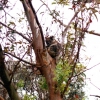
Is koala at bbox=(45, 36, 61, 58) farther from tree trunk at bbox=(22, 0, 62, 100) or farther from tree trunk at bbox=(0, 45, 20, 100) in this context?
tree trunk at bbox=(0, 45, 20, 100)

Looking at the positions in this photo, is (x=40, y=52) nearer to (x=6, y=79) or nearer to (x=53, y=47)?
(x=53, y=47)

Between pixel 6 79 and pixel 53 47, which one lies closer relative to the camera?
pixel 6 79

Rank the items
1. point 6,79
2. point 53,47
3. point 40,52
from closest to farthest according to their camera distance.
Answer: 1. point 6,79
2. point 40,52
3. point 53,47

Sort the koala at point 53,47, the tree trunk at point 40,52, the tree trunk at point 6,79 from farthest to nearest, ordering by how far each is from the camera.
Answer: the koala at point 53,47 → the tree trunk at point 40,52 → the tree trunk at point 6,79

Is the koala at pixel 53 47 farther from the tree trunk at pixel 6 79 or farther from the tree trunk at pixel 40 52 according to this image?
the tree trunk at pixel 6 79

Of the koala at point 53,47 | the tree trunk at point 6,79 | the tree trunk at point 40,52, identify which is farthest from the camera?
the koala at point 53,47

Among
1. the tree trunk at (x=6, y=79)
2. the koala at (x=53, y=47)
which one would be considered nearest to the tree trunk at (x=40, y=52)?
the koala at (x=53, y=47)

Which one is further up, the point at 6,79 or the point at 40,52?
the point at 40,52

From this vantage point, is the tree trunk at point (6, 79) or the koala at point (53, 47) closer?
the tree trunk at point (6, 79)

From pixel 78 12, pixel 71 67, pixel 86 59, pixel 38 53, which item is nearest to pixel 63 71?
pixel 71 67

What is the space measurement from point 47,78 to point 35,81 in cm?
28

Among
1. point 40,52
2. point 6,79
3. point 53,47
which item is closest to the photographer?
point 6,79

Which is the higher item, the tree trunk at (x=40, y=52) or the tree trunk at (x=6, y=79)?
the tree trunk at (x=40, y=52)

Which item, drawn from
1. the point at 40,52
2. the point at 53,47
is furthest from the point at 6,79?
the point at 53,47
